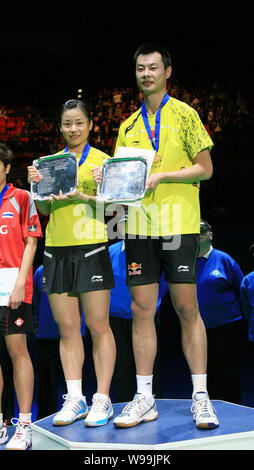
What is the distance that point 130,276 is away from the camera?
9.00 ft

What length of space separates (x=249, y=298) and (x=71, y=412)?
153 centimetres

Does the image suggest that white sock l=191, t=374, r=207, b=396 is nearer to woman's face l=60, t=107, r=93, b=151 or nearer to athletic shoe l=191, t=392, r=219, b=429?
athletic shoe l=191, t=392, r=219, b=429

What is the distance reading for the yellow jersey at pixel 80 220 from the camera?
111 inches

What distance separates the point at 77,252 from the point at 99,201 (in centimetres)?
27

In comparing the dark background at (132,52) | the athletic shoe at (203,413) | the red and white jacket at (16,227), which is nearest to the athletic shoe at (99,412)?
the athletic shoe at (203,413)

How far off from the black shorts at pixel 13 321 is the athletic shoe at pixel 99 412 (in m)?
0.54

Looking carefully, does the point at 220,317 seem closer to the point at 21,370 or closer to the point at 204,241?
the point at 204,241

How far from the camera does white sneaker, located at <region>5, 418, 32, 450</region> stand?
2859 mm

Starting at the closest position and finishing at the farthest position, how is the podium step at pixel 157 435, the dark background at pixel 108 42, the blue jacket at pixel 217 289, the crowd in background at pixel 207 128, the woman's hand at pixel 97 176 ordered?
1. the podium step at pixel 157 435
2. the woman's hand at pixel 97 176
3. the blue jacket at pixel 217 289
4. the crowd in background at pixel 207 128
5. the dark background at pixel 108 42

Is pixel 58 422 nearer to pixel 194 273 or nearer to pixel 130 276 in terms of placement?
pixel 130 276

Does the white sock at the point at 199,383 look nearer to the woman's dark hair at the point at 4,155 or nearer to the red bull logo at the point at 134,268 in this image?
the red bull logo at the point at 134,268

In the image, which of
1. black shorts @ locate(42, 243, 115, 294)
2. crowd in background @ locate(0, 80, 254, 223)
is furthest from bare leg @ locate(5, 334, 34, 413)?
crowd in background @ locate(0, 80, 254, 223)

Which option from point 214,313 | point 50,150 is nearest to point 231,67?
point 50,150

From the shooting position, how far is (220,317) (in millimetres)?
3994
